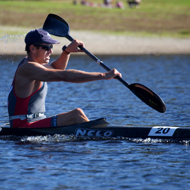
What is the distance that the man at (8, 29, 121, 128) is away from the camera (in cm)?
617

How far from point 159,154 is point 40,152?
1.77 m

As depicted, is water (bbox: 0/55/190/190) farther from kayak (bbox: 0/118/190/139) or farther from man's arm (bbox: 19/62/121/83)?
man's arm (bbox: 19/62/121/83)

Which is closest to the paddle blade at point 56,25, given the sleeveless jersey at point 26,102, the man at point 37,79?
the man at point 37,79

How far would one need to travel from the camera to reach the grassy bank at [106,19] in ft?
107

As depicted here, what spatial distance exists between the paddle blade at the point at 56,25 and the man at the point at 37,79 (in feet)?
3.47

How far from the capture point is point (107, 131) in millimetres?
7051

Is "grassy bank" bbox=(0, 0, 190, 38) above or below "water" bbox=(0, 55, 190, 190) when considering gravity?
above

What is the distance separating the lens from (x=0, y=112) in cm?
1016

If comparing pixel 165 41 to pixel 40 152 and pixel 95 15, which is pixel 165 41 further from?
pixel 40 152

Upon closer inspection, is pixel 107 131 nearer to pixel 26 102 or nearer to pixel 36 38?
pixel 26 102

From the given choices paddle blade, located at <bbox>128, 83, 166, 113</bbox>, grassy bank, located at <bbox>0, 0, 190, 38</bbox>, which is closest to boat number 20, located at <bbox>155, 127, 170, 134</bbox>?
paddle blade, located at <bbox>128, 83, 166, 113</bbox>

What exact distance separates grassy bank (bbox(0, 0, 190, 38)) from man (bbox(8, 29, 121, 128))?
23.2 metres

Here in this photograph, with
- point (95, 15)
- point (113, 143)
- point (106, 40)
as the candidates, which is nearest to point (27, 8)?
point (95, 15)

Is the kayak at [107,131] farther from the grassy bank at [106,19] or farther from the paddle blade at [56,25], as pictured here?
the grassy bank at [106,19]
